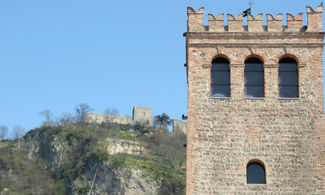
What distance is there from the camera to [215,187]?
73.2ft

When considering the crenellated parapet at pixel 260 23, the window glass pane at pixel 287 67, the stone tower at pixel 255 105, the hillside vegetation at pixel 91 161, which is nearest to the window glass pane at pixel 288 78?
the stone tower at pixel 255 105

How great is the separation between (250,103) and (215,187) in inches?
132

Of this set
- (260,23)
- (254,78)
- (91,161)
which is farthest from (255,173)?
(91,161)

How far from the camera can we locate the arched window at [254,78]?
23938 mm

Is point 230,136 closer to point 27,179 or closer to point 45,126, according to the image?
point 27,179

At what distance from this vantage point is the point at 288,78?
24.1 metres

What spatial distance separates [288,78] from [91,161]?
70.9 meters

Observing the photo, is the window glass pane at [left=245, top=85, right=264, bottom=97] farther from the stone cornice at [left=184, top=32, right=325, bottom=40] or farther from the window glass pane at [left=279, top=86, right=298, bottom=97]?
the stone cornice at [left=184, top=32, right=325, bottom=40]

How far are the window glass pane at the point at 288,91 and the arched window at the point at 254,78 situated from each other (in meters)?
0.71

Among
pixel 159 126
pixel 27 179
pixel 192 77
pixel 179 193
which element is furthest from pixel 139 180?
pixel 192 77

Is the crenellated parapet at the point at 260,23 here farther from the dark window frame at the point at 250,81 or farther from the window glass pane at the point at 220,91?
the window glass pane at the point at 220,91

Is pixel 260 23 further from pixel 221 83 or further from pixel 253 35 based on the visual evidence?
pixel 221 83

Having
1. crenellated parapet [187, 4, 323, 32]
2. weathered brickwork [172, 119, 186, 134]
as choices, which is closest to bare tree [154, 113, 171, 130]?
weathered brickwork [172, 119, 186, 134]

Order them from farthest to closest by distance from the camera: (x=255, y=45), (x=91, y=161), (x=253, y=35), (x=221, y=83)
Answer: (x=91, y=161), (x=253, y=35), (x=255, y=45), (x=221, y=83)
